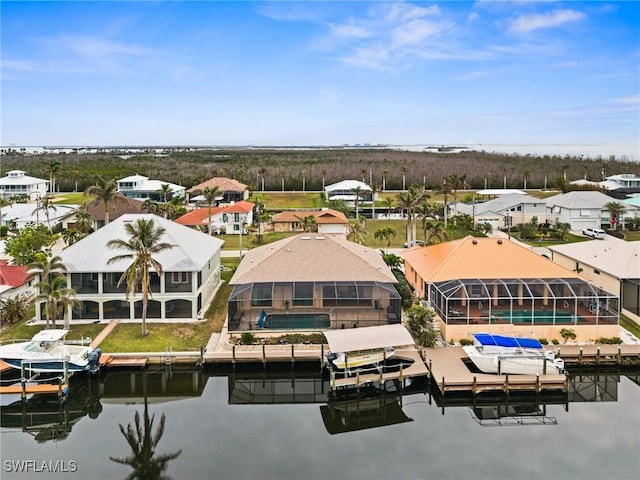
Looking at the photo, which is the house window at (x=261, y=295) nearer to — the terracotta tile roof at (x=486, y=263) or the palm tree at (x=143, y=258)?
the palm tree at (x=143, y=258)

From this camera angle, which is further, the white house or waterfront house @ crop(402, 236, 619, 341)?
the white house

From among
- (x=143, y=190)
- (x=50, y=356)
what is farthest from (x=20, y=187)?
(x=50, y=356)

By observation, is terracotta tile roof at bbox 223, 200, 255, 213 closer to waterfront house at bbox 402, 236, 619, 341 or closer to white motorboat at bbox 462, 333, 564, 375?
waterfront house at bbox 402, 236, 619, 341

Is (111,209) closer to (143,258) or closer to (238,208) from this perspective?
(238,208)

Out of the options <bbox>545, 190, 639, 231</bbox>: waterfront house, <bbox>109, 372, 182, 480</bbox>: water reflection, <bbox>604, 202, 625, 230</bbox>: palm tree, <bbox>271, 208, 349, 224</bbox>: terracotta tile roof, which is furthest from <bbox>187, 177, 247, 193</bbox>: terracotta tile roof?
<bbox>109, 372, 182, 480</bbox>: water reflection

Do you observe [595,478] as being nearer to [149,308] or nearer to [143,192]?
[149,308]
